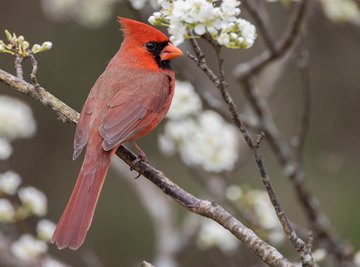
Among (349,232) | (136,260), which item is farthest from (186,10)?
(136,260)

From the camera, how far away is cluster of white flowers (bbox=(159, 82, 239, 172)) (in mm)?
4469

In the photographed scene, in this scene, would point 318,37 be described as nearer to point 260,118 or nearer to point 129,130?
point 260,118

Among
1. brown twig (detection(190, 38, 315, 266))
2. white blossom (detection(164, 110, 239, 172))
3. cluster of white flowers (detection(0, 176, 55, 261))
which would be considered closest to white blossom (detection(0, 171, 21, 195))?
cluster of white flowers (detection(0, 176, 55, 261))

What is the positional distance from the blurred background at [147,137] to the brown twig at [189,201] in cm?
347

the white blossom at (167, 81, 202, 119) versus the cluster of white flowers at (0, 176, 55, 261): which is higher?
the white blossom at (167, 81, 202, 119)

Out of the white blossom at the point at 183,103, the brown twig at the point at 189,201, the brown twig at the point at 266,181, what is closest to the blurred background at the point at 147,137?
the white blossom at the point at 183,103

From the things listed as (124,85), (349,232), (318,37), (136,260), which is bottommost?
(136,260)

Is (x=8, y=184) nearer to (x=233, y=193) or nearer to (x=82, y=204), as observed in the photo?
(x=82, y=204)

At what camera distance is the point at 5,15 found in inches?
325

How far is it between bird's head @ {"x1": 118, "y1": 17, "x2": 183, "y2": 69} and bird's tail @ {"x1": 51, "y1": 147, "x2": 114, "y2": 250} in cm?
77

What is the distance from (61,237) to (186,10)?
1.10 m

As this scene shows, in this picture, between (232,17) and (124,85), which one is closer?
(232,17)

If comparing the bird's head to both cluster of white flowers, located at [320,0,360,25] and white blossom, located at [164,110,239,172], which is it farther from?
cluster of white flowers, located at [320,0,360,25]

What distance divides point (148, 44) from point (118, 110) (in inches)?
20.2
